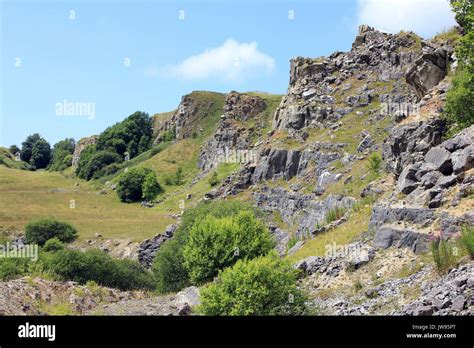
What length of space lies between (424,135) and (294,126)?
46649 mm

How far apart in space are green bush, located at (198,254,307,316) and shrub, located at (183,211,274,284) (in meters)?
17.4

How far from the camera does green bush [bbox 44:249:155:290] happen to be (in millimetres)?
52125

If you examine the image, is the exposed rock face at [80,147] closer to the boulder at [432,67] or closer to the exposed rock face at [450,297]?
the boulder at [432,67]

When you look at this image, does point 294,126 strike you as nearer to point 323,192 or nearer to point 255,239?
point 323,192

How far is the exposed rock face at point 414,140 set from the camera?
3800 centimetres

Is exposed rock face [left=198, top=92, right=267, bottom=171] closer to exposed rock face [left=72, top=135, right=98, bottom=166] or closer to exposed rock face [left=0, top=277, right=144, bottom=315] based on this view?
exposed rock face [left=72, top=135, right=98, bottom=166]

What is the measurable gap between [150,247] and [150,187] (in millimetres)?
42760

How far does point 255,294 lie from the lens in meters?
24.6

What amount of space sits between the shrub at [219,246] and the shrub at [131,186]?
7239cm

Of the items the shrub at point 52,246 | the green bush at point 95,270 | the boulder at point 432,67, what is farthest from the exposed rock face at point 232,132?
the boulder at point 432,67

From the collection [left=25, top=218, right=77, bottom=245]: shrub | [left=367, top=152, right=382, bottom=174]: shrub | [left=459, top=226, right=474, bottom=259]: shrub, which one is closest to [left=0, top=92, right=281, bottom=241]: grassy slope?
[left=25, top=218, right=77, bottom=245]: shrub

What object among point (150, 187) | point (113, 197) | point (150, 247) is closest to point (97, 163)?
point (113, 197)

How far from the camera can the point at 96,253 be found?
5766 centimetres
